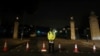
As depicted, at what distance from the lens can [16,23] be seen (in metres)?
43.0

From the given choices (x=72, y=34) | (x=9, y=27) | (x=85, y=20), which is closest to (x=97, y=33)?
(x=72, y=34)

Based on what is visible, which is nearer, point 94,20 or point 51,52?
point 51,52

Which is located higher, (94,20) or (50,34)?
(94,20)

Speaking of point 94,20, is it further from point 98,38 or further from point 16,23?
point 16,23

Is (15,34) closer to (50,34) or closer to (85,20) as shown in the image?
(50,34)

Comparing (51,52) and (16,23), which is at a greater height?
(16,23)

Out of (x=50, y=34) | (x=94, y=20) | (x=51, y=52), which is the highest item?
(x=94, y=20)

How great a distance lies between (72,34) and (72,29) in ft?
3.67

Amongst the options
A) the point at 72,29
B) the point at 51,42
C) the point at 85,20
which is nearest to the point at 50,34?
the point at 51,42

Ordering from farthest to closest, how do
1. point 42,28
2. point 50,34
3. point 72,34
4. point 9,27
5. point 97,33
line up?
point 42,28, point 9,27, point 72,34, point 97,33, point 50,34

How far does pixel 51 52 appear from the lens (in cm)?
1752

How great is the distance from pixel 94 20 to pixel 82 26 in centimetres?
3766

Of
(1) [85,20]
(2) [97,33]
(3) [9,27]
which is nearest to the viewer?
(2) [97,33]

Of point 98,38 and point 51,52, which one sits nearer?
point 51,52
